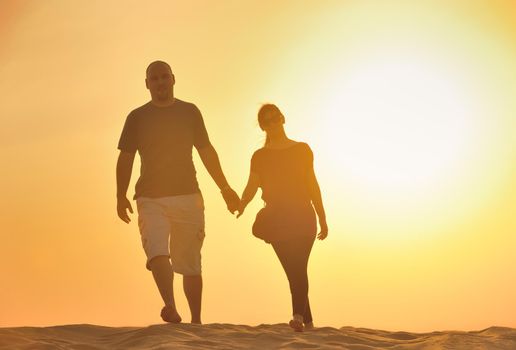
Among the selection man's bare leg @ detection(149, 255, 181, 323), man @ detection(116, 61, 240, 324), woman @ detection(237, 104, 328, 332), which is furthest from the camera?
woman @ detection(237, 104, 328, 332)

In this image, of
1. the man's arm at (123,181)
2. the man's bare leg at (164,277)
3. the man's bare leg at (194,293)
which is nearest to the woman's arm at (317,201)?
the man's bare leg at (194,293)

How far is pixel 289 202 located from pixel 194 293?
132 cm

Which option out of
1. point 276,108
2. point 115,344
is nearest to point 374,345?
point 115,344

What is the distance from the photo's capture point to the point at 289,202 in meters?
9.77

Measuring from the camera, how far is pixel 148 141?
31.6ft

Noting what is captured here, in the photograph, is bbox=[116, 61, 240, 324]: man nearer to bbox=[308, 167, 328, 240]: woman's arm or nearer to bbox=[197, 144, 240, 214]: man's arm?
bbox=[197, 144, 240, 214]: man's arm

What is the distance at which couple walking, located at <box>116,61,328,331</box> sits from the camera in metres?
9.55

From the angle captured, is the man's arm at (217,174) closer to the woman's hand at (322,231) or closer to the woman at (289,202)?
the woman at (289,202)

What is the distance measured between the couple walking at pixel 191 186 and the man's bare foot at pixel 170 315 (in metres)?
0.59

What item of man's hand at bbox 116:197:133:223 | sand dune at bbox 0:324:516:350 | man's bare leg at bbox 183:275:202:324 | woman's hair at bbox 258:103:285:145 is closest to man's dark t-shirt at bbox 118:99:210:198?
man's hand at bbox 116:197:133:223

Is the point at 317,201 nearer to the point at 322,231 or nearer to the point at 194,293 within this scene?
the point at 322,231

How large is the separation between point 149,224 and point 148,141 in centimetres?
87

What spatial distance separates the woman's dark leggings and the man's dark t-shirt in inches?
43.2

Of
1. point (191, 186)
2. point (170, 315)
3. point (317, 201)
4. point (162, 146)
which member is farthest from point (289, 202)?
point (170, 315)
